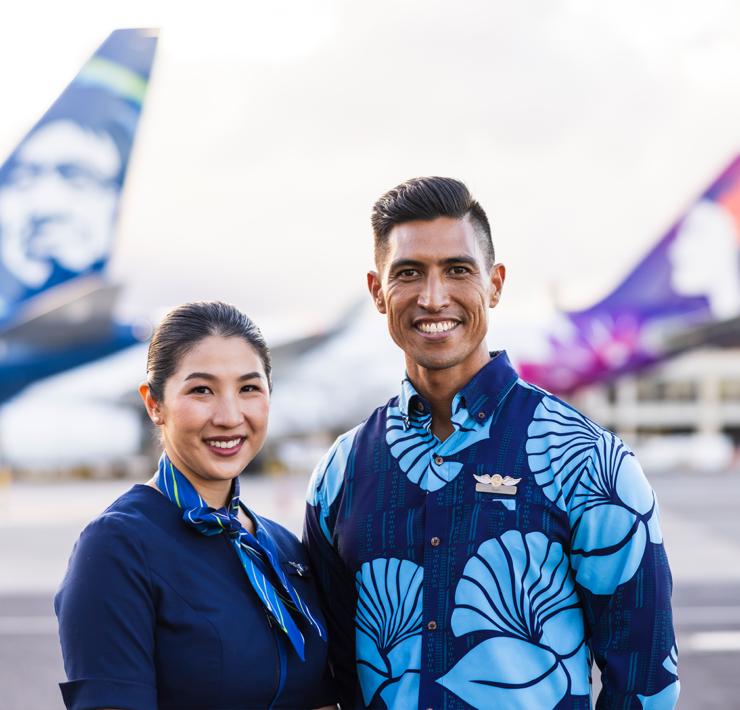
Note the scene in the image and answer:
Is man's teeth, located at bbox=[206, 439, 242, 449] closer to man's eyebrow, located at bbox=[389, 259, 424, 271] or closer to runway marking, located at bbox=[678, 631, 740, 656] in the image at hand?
man's eyebrow, located at bbox=[389, 259, 424, 271]

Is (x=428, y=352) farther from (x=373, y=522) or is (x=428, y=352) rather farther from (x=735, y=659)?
(x=735, y=659)

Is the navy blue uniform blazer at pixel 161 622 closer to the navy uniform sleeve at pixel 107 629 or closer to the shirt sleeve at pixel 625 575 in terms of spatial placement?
the navy uniform sleeve at pixel 107 629

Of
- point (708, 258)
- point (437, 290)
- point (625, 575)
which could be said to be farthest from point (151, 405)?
point (708, 258)

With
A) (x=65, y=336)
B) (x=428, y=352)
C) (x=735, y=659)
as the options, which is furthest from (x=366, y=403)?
(x=428, y=352)

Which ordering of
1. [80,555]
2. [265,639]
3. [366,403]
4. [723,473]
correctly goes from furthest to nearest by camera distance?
[723,473]
[366,403]
[265,639]
[80,555]

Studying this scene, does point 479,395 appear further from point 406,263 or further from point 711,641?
point 711,641

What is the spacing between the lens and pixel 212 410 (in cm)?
176

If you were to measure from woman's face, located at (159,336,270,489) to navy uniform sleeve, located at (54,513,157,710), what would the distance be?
290 millimetres

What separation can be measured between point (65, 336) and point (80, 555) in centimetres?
1508

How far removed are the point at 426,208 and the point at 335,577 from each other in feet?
3.35

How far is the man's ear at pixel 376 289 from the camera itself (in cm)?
199

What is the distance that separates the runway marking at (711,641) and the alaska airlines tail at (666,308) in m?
13.0

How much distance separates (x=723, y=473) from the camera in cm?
2323

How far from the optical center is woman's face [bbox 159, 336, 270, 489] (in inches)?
69.4
